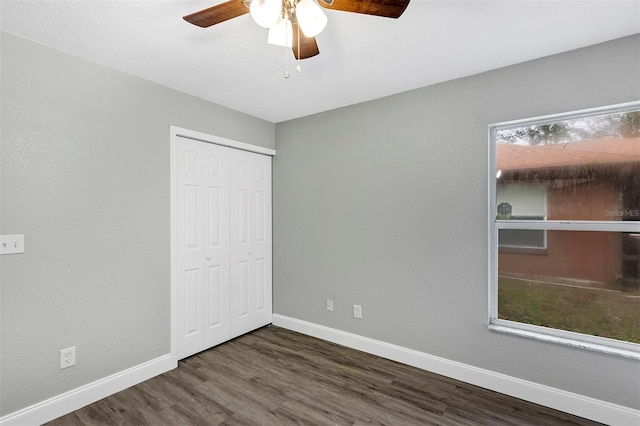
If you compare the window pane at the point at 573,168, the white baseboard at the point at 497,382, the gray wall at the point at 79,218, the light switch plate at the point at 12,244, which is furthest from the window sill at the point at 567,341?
the light switch plate at the point at 12,244

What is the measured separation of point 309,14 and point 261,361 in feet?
8.87

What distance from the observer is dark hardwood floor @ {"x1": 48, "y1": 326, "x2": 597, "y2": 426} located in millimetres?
1989

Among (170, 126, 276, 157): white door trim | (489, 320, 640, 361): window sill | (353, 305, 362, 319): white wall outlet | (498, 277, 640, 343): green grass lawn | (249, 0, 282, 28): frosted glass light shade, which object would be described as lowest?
(353, 305, 362, 319): white wall outlet

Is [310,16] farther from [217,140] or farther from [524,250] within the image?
[524,250]

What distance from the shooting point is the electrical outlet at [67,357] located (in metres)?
2.04

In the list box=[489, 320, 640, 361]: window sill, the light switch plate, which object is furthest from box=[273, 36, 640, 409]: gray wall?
the light switch plate

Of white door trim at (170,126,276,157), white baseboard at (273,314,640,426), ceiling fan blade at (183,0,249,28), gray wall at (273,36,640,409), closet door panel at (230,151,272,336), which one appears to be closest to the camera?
ceiling fan blade at (183,0,249,28)

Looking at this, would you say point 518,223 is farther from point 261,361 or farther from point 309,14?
point 261,361

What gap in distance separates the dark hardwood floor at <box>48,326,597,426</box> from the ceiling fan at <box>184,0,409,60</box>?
7.52ft

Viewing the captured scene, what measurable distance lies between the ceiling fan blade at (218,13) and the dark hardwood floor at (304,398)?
2.36 meters

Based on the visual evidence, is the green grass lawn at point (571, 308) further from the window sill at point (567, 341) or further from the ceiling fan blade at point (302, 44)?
the ceiling fan blade at point (302, 44)

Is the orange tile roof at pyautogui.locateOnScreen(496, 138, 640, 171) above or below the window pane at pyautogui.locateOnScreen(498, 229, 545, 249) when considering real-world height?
above

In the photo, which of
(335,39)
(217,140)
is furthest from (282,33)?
(217,140)

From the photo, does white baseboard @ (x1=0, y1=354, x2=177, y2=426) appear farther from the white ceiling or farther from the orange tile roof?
the orange tile roof
